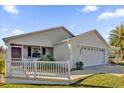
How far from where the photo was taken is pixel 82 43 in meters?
18.6

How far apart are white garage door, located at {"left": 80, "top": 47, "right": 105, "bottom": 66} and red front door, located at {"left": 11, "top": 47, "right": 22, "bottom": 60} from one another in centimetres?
509

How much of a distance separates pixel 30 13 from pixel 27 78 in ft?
17.9

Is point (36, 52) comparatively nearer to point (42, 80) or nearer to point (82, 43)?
point (82, 43)

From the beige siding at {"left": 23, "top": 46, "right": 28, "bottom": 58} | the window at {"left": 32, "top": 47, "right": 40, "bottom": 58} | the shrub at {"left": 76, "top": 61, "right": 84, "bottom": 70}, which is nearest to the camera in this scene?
the beige siding at {"left": 23, "top": 46, "right": 28, "bottom": 58}

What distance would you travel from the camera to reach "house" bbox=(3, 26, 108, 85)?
53.7 ft

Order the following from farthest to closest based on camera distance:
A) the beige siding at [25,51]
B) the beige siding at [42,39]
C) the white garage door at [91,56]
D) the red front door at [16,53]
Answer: the white garage door at [91,56]
the beige siding at [25,51]
the red front door at [16,53]
the beige siding at [42,39]

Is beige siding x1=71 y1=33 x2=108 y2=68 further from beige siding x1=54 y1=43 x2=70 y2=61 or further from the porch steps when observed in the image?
the porch steps

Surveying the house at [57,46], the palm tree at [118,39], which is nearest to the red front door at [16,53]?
the house at [57,46]

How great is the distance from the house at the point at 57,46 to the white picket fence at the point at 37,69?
8.49ft

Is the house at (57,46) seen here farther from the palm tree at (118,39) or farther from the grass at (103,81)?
the grass at (103,81)

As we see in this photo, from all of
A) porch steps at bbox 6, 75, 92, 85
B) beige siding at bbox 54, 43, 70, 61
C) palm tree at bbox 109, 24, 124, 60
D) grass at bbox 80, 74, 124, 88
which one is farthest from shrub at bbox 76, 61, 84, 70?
palm tree at bbox 109, 24, 124, 60

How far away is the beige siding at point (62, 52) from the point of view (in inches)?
697
